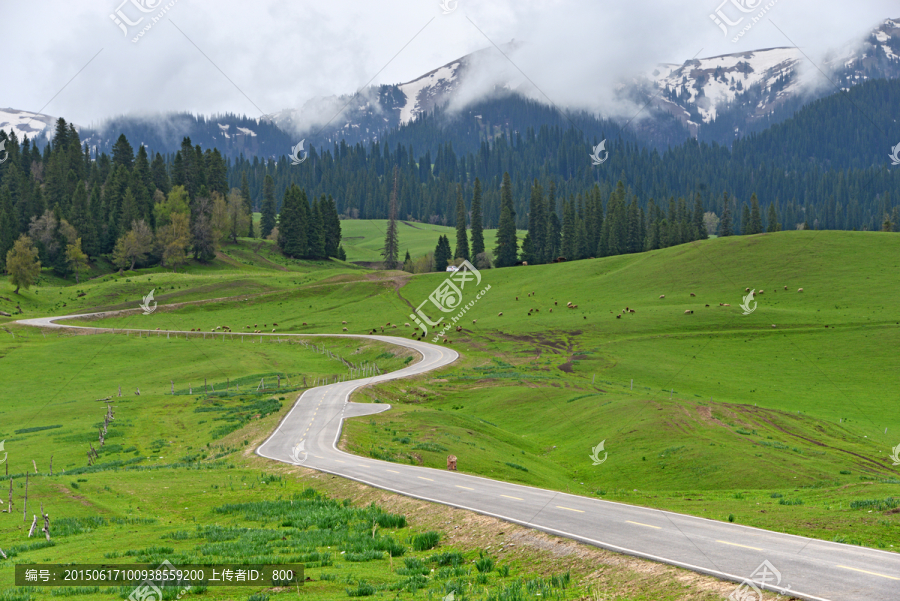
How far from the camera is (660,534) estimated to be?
16250 millimetres

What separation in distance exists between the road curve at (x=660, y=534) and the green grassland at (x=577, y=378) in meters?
1.78

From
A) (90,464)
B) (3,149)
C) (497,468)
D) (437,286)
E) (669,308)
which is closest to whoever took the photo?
(497,468)

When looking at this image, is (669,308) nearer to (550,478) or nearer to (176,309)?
(550,478)

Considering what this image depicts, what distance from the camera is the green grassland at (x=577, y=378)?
2994 centimetres

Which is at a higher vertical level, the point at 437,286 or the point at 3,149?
the point at 3,149

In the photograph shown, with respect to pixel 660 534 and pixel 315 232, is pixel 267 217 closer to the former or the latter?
pixel 315 232

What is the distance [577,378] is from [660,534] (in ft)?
145

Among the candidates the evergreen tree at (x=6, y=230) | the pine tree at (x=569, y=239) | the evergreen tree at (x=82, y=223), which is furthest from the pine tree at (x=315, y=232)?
the pine tree at (x=569, y=239)

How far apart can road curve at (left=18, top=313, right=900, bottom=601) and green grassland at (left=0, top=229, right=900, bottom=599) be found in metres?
1.78

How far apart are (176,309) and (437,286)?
46628 mm

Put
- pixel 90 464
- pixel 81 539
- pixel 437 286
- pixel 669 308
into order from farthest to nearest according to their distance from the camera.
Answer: pixel 437 286 → pixel 669 308 → pixel 90 464 → pixel 81 539

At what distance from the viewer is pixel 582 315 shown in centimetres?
8731

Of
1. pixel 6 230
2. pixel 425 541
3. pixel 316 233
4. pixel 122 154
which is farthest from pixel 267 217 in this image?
pixel 425 541

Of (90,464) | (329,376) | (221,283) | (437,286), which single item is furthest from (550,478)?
(221,283)
